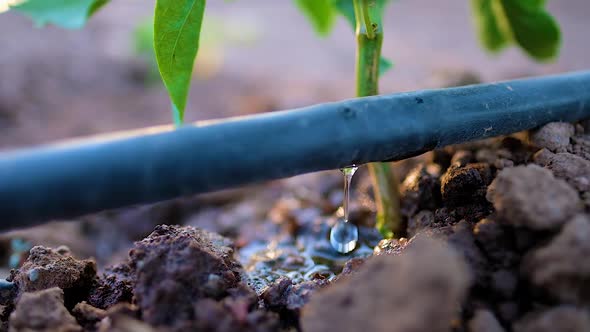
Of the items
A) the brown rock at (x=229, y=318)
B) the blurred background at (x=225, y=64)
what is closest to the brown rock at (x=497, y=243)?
the brown rock at (x=229, y=318)

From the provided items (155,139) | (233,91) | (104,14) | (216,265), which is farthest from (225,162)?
(104,14)

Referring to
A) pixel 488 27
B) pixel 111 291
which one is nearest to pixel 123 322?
pixel 111 291

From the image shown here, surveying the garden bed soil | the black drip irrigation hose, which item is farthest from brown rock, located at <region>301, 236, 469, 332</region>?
the black drip irrigation hose

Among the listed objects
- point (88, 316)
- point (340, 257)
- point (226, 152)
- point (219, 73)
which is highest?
point (226, 152)

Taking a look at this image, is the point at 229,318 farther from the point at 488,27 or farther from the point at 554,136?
the point at 488,27

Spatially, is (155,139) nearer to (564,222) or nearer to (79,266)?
(79,266)

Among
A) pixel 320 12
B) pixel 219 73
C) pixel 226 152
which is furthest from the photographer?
pixel 219 73

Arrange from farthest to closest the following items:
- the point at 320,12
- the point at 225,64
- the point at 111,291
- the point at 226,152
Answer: the point at 225,64
the point at 320,12
the point at 111,291
the point at 226,152
